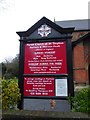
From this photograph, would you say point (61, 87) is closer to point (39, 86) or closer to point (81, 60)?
point (39, 86)

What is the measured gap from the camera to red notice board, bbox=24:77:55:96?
7633 mm

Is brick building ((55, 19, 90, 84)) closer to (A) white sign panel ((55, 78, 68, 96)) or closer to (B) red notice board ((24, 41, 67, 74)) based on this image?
(B) red notice board ((24, 41, 67, 74))

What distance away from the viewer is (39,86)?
774 cm

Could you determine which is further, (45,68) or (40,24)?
(40,24)

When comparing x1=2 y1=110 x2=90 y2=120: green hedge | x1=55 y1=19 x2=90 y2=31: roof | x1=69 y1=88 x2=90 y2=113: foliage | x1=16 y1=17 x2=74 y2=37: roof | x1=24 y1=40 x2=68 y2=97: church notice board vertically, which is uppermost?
x1=55 y1=19 x2=90 y2=31: roof

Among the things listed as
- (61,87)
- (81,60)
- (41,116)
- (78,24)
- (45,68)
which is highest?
(78,24)

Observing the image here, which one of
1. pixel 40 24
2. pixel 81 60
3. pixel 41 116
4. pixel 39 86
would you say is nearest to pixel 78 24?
pixel 81 60

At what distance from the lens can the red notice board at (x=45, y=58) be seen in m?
7.66

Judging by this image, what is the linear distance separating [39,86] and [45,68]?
28.0 inches

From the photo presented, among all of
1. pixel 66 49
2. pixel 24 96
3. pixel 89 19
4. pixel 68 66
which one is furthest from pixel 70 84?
pixel 89 19

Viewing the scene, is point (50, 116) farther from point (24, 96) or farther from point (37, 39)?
point (37, 39)

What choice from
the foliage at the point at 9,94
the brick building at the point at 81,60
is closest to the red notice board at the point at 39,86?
the foliage at the point at 9,94

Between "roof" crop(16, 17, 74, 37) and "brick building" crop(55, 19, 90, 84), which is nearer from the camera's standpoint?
"roof" crop(16, 17, 74, 37)

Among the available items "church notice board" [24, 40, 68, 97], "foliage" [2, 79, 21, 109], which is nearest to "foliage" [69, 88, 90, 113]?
"church notice board" [24, 40, 68, 97]
